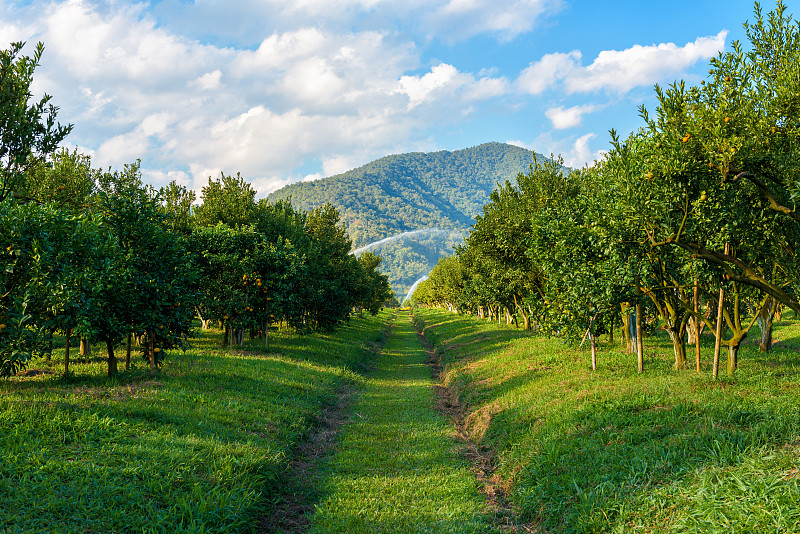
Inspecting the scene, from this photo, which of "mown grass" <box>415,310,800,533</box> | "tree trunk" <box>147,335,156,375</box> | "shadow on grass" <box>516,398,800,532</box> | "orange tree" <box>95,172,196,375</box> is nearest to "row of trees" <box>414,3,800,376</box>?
"mown grass" <box>415,310,800,533</box>

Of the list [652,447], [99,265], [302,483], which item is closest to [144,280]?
[99,265]

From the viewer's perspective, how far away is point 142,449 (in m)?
9.55

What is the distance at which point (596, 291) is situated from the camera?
51.0 feet

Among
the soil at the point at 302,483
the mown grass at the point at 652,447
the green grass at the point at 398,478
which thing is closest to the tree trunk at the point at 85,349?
the soil at the point at 302,483

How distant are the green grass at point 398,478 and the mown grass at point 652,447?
1291mm

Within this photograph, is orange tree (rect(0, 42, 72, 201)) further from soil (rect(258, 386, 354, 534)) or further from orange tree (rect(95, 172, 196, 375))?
soil (rect(258, 386, 354, 534))

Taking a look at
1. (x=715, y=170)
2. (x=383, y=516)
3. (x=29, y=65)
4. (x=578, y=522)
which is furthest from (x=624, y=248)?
(x=29, y=65)

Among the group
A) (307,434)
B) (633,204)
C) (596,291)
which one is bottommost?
(307,434)

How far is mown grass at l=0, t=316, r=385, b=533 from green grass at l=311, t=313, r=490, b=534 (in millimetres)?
1528

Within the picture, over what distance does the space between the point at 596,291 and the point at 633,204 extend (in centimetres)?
410

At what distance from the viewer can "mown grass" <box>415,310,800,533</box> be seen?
22.7ft

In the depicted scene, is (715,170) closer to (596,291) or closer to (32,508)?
(596,291)

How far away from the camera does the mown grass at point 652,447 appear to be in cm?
691

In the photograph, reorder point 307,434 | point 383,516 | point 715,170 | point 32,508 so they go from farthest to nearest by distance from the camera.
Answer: point 307,434, point 715,170, point 383,516, point 32,508
